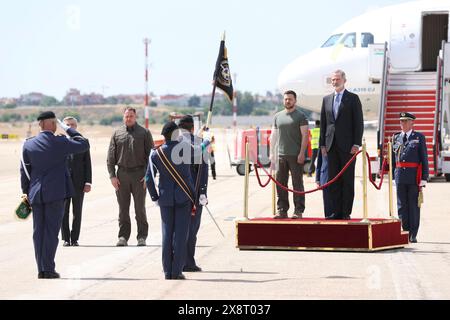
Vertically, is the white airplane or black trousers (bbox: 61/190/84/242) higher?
the white airplane

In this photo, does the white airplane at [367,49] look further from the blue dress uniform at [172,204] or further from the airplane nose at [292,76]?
the blue dress uniform at [172,204]

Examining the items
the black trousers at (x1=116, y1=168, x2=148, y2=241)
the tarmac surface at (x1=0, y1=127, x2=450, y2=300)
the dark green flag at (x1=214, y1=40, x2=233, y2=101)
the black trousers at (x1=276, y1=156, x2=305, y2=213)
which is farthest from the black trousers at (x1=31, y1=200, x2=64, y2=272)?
the black trousers at (x1=276, y1=156, x2=305, y2=213)

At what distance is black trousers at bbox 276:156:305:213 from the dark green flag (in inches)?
66.3

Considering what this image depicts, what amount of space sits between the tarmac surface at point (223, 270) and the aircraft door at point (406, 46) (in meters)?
11.3

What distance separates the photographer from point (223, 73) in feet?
45.5

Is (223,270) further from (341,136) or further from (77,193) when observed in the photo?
(77,193)

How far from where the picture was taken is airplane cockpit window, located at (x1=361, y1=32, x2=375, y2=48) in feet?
102

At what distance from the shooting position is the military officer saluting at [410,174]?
1463 cm

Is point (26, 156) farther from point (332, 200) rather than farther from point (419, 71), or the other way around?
point (419, 71)

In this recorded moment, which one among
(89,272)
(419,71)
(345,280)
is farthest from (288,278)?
(419,71)

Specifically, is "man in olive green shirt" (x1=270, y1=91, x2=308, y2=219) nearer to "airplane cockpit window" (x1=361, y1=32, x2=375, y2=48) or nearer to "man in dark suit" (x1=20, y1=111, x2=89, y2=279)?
"man in dark suit" (x1=20, y1=111, x2=89, y2=279)

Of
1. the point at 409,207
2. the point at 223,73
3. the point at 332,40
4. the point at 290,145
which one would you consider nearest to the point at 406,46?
the point at 332,40

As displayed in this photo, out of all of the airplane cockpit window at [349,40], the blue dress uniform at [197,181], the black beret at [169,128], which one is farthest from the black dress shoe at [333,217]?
the airplane cockpit window at [349,40]

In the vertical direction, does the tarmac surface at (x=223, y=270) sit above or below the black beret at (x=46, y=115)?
below
